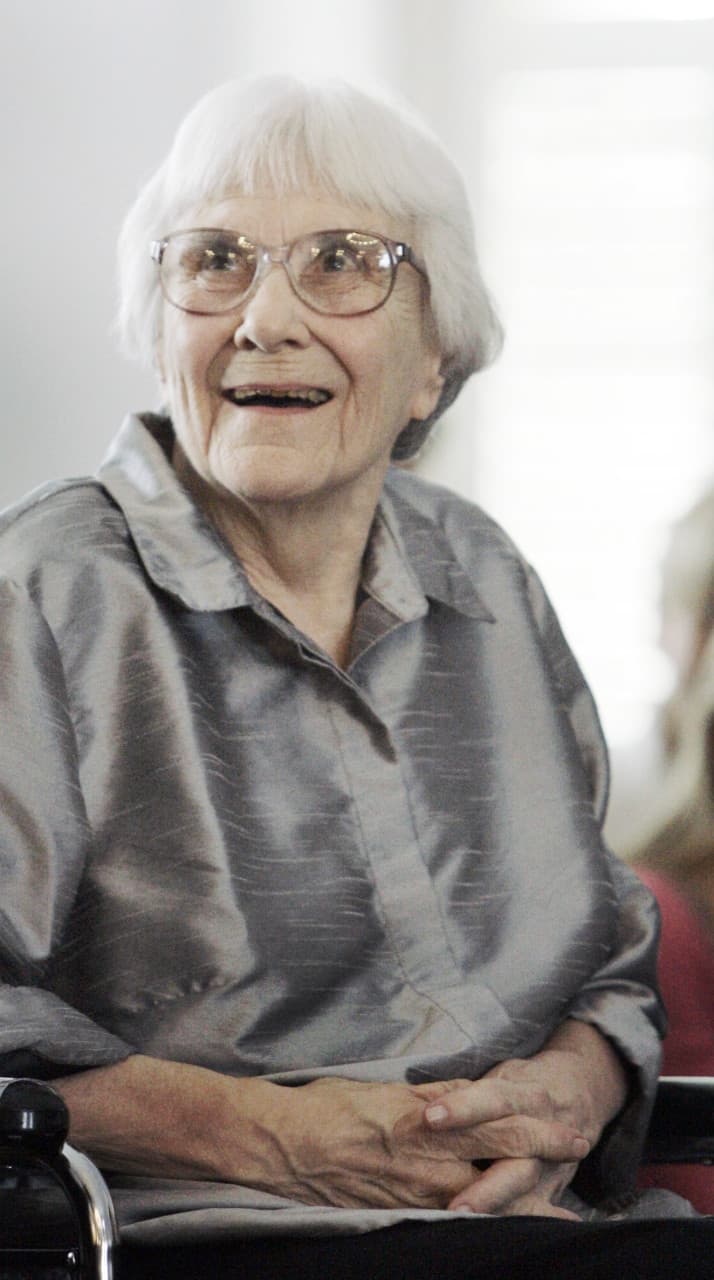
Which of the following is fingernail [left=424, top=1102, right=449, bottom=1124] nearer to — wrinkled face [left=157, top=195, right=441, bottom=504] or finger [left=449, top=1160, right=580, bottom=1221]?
finger [left=449, top=1160, right=580, bottom=1221]

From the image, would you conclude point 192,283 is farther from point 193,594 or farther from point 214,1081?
point 214,1081

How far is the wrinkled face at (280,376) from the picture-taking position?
1.62 metres

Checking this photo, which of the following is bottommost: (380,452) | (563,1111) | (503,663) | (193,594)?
(563,1111)

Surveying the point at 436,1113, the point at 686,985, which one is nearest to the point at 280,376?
the point at 436,1113

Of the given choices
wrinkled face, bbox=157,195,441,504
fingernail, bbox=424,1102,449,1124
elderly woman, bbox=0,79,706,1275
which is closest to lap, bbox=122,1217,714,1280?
elderly woman, bbox=0,79,706,1275

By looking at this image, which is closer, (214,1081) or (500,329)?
(214,1081)

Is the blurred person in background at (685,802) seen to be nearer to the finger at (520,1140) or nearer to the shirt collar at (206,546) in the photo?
the shirt collar at (206,546)

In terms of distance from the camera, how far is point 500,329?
6.11 feet

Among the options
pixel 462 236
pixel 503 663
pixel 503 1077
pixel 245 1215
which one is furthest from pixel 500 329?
pixel 245 1215

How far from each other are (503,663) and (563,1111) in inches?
17.9

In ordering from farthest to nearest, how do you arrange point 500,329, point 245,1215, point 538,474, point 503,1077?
point 538,474, point 500,329, point 503,1077, point 245,1215

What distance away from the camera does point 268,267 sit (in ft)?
5.32

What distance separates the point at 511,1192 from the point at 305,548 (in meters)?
0.63

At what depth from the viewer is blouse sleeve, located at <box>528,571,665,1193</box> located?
5.56 feet
